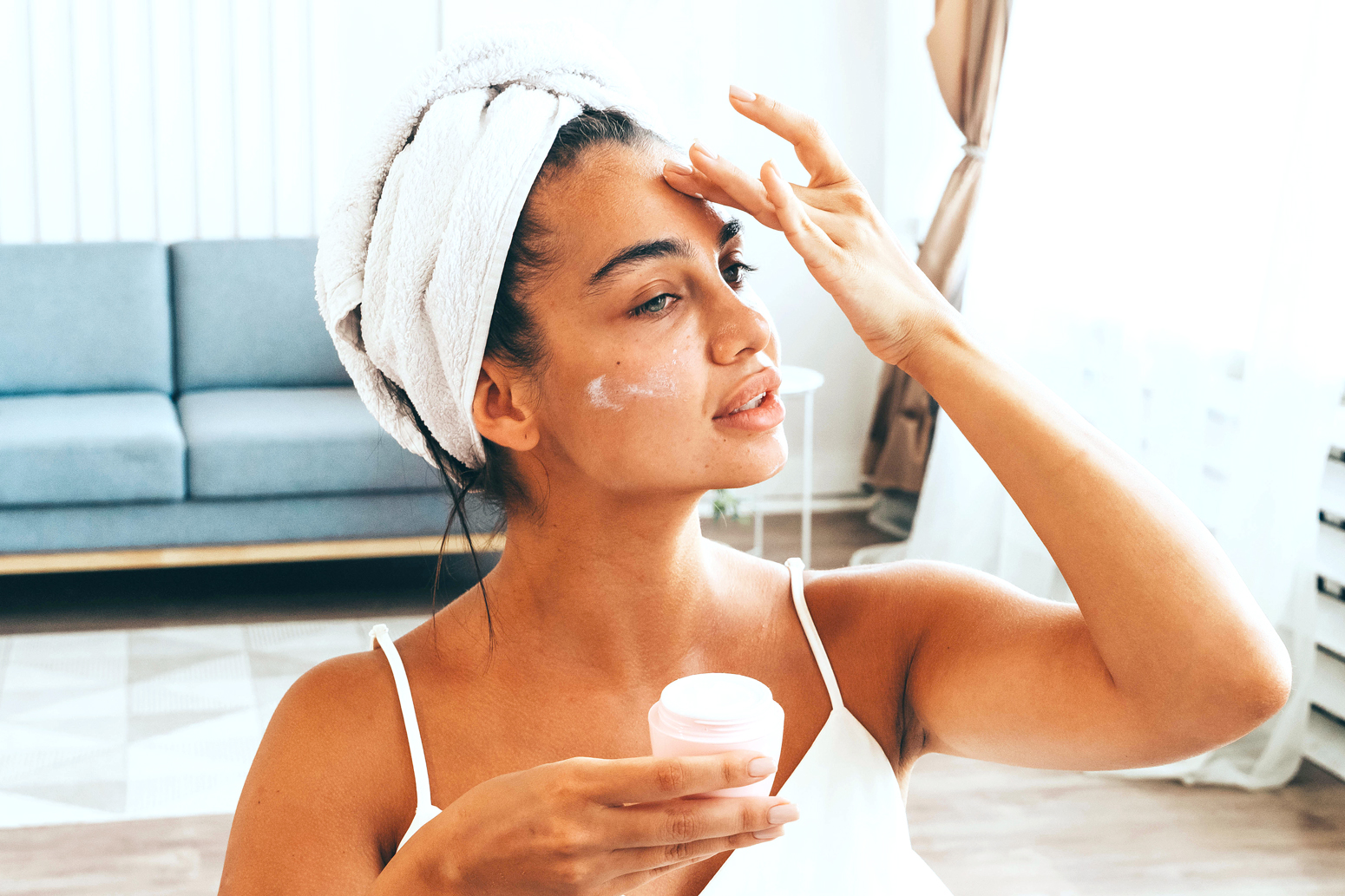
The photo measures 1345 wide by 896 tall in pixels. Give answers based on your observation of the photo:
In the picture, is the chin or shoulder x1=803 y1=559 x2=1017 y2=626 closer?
the chin

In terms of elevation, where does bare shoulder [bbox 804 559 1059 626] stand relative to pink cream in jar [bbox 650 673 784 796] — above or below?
below

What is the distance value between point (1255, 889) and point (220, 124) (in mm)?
4099

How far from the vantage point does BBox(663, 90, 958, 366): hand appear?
1.03 metres

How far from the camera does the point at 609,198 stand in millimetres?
1085

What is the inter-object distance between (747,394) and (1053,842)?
175 centimetres

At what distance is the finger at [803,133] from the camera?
109 centimetres

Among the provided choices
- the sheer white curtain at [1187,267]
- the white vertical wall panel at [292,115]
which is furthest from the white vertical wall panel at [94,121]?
the sheer white curtain at [1187,267]

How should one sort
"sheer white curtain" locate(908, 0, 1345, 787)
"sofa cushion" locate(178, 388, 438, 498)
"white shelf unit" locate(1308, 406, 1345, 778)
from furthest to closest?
"sofa cushion" locate(178, 388, 438, 498) → "white shelf unit" locate(1308, 406, 1345, 778) → "sheer white curtain" locate(908, 0, 1345, 787)

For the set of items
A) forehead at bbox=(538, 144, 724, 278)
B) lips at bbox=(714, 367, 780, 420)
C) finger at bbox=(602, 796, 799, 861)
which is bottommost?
finger at bbox=(602, 796, 799, 861)

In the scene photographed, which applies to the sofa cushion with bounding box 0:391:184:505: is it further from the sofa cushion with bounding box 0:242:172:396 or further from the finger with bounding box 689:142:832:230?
the finger with bounding box 689:142:832:230

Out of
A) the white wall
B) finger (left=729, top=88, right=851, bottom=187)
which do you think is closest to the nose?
finger (left=729, top=88, right=851, bottom=187)

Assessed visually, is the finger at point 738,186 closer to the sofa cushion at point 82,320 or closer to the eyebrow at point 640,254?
the eyebrow at point 640,254

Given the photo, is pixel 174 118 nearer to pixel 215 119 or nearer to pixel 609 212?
pixel 215 119

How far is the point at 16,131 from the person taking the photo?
4.41 metres
